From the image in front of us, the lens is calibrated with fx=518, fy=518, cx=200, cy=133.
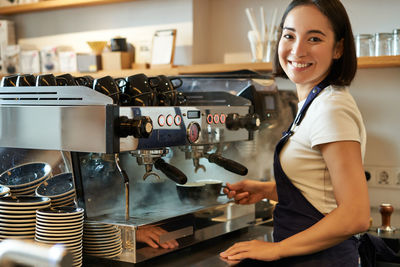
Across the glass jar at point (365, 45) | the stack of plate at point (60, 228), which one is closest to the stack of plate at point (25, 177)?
the stack of plate at point (60, 228)

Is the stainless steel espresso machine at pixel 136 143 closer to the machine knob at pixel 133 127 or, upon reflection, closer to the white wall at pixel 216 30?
the machine knob at pixel 133 127

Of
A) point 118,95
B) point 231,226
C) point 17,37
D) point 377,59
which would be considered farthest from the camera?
point 17,37

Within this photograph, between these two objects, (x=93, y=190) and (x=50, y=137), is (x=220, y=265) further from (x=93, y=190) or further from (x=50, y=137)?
(x=50, y=137)

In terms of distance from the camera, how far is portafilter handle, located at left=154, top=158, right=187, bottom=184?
115 centimetres

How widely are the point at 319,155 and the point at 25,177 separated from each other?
68cm

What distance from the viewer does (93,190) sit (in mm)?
1165

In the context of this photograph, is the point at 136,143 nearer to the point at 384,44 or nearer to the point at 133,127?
the point at 133,127

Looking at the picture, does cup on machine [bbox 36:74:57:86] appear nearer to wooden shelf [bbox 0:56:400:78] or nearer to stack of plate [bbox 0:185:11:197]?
stack of plate [bbox 0:185:11:197]

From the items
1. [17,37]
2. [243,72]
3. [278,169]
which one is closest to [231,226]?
[278,169]

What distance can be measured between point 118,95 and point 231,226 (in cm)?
50

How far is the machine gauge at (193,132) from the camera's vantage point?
1229 mm

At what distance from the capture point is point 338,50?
3.70 feet

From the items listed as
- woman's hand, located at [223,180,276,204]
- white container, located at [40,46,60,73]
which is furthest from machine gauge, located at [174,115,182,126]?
white container, located at [40,46,60,73]

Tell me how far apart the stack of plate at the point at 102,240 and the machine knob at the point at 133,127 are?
8.9 inches
